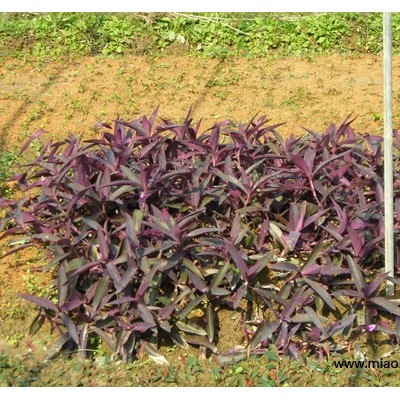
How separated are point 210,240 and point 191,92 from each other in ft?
8.69

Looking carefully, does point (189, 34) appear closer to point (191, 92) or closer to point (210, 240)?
point (191, 92)

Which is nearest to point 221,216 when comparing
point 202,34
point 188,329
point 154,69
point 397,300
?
point 188,329

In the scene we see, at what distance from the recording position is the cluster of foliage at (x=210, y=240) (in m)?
3.01

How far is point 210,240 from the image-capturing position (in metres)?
3.15

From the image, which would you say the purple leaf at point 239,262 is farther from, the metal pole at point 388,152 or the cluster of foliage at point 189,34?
the cluster of foliage at point 189,34

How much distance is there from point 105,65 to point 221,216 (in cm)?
310

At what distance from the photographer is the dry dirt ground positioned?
5156 millimetres

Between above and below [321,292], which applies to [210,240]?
above

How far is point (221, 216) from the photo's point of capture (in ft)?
11.2

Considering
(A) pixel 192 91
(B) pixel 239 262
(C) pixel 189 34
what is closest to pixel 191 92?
(A) pixel 192 91

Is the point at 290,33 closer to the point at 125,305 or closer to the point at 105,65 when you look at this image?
the point at 105,65

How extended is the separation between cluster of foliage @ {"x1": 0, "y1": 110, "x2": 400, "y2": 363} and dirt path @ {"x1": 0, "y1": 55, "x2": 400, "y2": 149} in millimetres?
1389

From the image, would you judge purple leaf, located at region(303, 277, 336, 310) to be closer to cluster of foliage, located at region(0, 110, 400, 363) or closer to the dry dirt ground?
cluster of foliage, located at region(0, 110, 400, 363)

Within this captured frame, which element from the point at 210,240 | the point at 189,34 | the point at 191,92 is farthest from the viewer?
the point at 189,34
